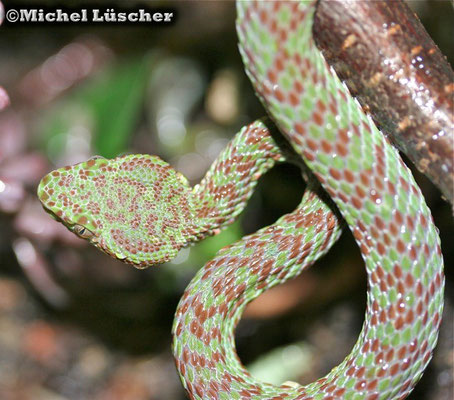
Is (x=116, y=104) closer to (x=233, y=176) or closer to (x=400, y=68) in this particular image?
(x=233, y=176)

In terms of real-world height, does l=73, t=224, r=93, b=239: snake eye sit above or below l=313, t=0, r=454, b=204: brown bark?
below

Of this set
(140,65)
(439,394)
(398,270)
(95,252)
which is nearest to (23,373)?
(95,252)

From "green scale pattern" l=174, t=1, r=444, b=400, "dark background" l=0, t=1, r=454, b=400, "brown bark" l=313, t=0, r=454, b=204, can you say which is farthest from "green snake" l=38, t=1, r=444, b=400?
"dark background" l=0, t=1, r=454, b=400

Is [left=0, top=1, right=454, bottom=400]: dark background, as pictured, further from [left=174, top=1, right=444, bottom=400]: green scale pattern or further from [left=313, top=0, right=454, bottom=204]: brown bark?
[left=313, top=0, right=454, bottom=204]: brown bark

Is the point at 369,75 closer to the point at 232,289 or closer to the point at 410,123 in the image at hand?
the point at 410,123

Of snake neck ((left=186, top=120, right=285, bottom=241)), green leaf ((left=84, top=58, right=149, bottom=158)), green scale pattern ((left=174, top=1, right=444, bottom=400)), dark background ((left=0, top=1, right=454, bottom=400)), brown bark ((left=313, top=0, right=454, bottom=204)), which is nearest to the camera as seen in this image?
green scale pattern ((left=174, top=1, right=444, bottom=400))

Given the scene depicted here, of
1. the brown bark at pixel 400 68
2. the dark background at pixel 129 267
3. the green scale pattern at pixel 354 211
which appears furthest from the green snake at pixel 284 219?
the dark background at pixel 129 267
